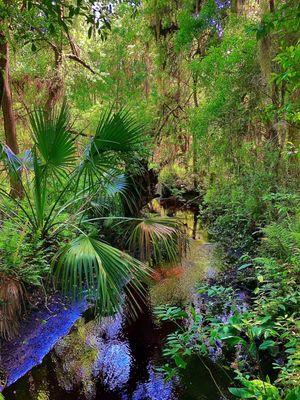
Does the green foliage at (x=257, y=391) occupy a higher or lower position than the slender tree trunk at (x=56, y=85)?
lower

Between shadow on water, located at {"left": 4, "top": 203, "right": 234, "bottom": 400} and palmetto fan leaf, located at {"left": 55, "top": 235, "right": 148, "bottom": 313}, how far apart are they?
0.85 metres

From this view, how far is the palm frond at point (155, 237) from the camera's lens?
3904 millimetres

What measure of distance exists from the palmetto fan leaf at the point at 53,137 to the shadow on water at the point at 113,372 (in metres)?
1.96

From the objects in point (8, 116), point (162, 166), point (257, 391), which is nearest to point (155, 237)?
point (257, 391)

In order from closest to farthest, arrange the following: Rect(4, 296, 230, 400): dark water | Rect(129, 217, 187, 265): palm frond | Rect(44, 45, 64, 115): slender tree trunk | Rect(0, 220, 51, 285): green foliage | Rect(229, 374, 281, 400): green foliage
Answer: Rect(229, 374, 281, 400): green foliage
Rect(4, 296, 230, 400): dark water
Rect(0, 220, 51, 285): green foliage
Rect(129, 217, 187, 265): palm frond
Rect(44, 45, 64, 115): slender tree trunk

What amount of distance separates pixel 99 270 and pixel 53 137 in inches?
64.3

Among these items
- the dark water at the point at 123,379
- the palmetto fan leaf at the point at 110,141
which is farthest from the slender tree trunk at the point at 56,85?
the dark water at the point at 123,379

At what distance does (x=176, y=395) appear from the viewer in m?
3.09

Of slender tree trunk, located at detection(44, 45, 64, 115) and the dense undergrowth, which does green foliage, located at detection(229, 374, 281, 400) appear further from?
slender tree trunk, located at detection(44, 45, 64, 115)

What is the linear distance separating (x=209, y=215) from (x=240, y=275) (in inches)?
127

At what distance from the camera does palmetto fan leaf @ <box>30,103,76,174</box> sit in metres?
3.65

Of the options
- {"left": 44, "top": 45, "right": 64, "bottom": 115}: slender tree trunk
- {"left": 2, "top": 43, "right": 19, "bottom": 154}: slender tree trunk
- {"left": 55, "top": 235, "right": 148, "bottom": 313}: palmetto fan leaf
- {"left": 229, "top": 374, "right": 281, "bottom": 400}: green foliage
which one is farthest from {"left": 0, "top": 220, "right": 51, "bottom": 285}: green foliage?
{"left": 44, "top": 45, "right": 64, "bottom": 115}: slender tree trunk

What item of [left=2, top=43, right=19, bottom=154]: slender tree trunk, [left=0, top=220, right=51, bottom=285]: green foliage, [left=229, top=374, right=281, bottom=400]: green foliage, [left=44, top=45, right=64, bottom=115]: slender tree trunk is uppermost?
[left=44, top=45, right=64, bottom=115]: slender tree trunk

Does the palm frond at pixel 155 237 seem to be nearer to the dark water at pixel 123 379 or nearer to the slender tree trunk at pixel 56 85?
the dark water at pixel 123 379
